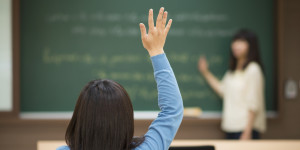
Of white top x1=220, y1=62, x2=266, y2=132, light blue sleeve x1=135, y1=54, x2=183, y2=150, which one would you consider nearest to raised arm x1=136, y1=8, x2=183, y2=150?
light blue sleeve x1=135, y1=54, x2=183, y2=150

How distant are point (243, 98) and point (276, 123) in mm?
473

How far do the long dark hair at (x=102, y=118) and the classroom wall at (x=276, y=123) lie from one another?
2.23 metres

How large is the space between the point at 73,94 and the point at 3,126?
65 centimetres

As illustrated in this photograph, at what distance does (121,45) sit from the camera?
3.31 meters

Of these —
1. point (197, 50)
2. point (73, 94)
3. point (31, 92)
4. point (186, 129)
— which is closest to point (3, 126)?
point (31, 92)

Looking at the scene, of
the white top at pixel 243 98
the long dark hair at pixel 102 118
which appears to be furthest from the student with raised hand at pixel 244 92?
the long dark hair at pixel 102 118

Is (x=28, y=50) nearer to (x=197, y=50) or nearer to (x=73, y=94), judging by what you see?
(x=73, y=94)

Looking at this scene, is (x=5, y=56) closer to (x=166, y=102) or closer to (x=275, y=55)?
(x=275, y=55)

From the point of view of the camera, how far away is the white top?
3.10 m

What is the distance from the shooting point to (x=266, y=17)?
132 inches

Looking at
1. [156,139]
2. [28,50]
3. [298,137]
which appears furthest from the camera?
[298,137]

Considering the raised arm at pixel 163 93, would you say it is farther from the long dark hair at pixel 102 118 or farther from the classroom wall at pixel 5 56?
the classroom wall at pixel 5 56

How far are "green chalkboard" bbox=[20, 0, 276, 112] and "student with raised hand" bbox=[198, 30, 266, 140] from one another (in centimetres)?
14

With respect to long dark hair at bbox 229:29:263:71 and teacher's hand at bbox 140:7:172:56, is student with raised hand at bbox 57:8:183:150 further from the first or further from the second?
long dark hair at bbox 229:29:263:71
